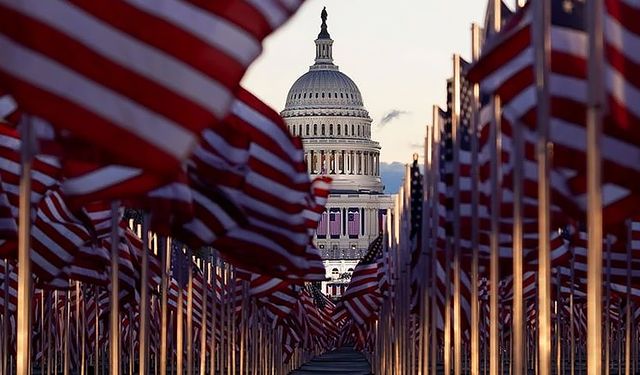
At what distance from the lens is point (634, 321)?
52.9 metres

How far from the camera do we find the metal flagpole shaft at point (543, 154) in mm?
19625

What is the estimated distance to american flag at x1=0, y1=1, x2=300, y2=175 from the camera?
1523cm

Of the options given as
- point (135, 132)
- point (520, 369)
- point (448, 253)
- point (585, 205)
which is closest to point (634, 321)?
point (448, 253)

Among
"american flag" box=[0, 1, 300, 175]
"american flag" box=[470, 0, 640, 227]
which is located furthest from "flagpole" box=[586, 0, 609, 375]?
"american flag" box=[0, 1, 300, 175]

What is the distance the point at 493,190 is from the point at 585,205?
4.88 meters

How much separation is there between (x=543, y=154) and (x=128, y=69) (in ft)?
20.2

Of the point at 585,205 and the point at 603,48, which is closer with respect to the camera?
the point at 603,48

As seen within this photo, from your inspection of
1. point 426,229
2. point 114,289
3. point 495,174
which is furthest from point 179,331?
point 495,174

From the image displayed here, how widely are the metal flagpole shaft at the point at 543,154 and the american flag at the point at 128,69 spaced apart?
169 inches

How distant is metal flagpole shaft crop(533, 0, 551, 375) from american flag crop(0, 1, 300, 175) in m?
4.28

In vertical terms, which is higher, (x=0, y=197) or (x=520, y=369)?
(x=0, y=197)

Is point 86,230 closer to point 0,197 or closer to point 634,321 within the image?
point 0,197

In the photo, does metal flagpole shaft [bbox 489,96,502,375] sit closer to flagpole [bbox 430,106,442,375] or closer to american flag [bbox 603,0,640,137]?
american flag [bbox 603,0,640,137]

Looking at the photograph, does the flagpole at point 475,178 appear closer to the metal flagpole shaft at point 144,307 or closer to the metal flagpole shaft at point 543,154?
the metal flagpole shaft at point 144,307
